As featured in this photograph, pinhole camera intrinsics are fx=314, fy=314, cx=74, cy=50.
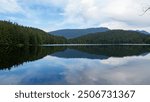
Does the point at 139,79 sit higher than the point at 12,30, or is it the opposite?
the point at 12,30

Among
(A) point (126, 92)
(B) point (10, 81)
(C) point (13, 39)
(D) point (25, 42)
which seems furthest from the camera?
(D) point (25, 42)

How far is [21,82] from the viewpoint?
23000 millimetres

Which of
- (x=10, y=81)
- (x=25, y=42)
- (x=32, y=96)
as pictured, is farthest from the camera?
(x=25, y=42)

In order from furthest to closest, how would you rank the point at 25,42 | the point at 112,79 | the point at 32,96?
the point at 25,42 < the point at 112,79 < the point at 32,96

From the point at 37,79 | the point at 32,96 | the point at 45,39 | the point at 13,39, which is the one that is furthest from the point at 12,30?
the point at 32,96

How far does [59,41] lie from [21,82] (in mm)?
173042

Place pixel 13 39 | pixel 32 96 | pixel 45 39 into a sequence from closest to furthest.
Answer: pixel 32 96
pixel 13 39
pixel 45 39

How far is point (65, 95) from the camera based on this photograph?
40.5ft

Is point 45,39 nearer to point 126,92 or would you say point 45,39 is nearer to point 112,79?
point 112,79

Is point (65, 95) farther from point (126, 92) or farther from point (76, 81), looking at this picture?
point (76, 81)

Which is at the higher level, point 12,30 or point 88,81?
point 12,30

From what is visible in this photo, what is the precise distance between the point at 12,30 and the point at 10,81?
269ft

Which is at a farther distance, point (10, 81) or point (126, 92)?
point (10, 81)

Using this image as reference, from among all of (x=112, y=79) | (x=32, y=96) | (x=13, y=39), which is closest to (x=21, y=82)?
(x=112, y=79)
